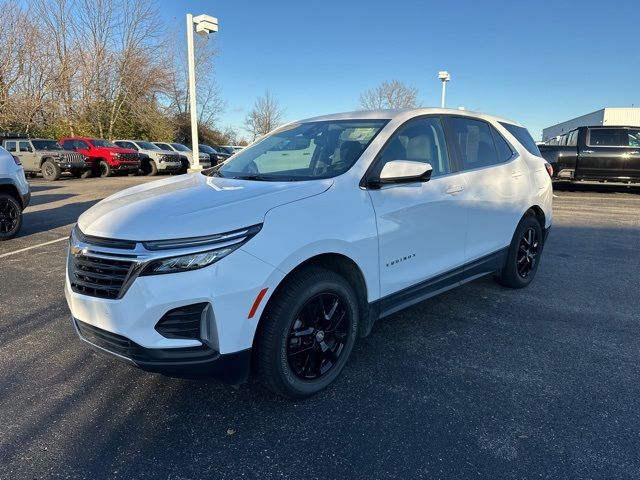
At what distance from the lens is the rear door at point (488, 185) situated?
12.3 ft

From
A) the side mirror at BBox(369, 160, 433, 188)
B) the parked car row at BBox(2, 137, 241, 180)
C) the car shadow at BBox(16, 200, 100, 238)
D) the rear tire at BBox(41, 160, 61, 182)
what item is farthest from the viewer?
the parked car row at BBox(2, 137, 241, 180)

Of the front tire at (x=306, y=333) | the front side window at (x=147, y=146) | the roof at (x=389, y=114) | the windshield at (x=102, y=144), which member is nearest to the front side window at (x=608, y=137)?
the roof at (x=389, y=114)

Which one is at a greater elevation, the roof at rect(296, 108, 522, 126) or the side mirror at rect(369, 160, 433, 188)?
the roof at rect(296, 108, 522, 126)

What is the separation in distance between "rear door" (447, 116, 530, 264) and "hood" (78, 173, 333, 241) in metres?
1.55

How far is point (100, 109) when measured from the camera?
1256 inches

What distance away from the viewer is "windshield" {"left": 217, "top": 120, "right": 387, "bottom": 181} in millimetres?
3078

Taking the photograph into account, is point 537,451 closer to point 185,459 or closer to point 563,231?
point 185,459

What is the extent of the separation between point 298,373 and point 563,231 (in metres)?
6.98

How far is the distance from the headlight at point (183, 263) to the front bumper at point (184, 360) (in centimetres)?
40

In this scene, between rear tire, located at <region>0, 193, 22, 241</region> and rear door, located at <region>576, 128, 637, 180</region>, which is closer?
rear tire, located at <region>0, 193, 22, 241</region>

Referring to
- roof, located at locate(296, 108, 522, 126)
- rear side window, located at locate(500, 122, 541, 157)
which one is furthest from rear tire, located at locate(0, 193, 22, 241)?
rear side window, located at locate(500, 122, 541, 157)

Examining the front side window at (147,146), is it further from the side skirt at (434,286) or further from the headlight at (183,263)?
the headlight at (183,263)

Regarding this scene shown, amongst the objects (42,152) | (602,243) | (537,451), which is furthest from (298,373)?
(42,152)

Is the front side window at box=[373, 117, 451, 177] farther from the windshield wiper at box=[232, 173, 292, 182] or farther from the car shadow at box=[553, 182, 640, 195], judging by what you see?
the car shadow at box=[553, 182, 640, 195]
